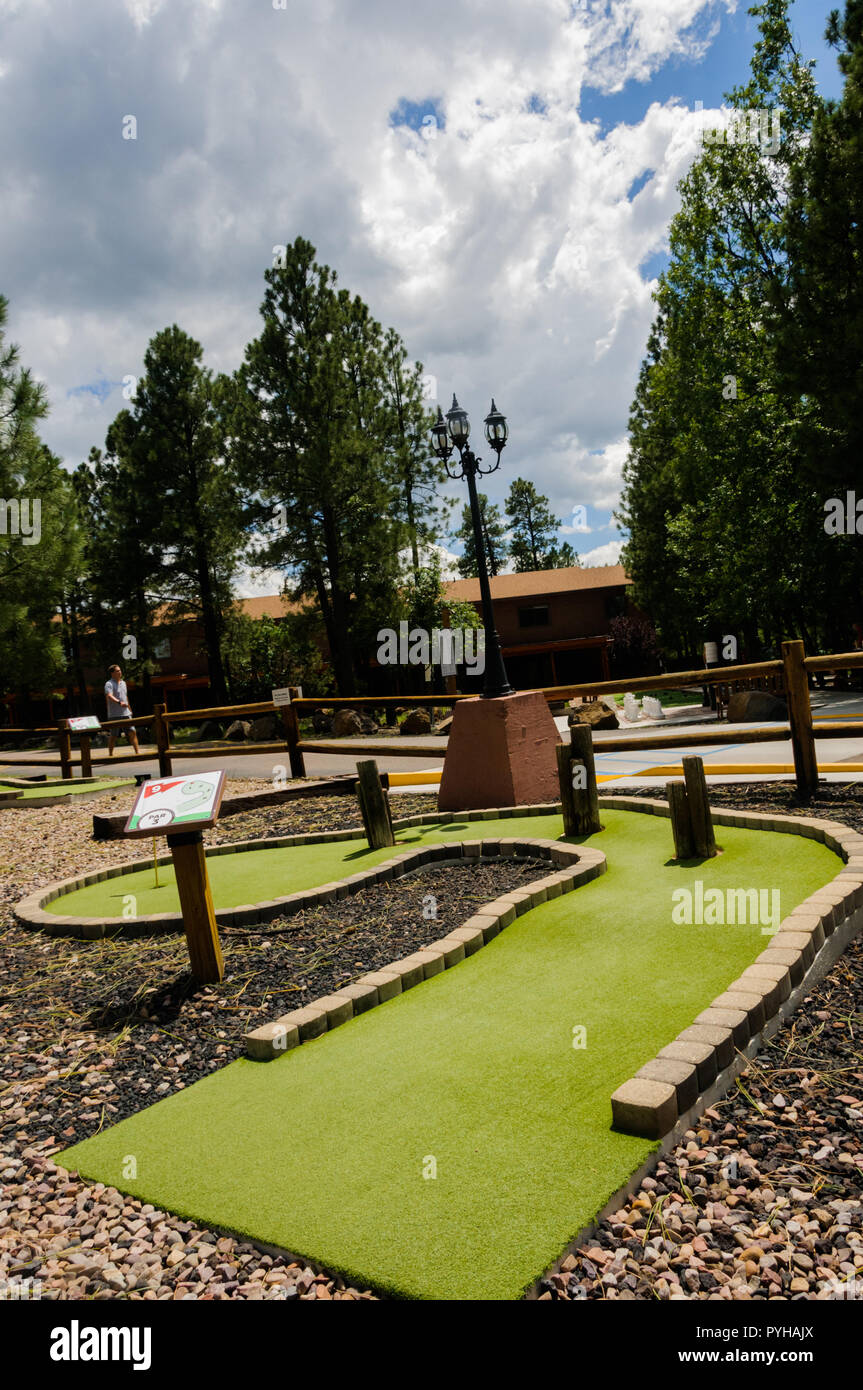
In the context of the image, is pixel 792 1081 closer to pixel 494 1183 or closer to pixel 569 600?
pixel 494 1183

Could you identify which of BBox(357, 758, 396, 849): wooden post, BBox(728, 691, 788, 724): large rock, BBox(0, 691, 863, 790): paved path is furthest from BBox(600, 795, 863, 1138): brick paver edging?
BBox(728, 691, 788, 724): large rock

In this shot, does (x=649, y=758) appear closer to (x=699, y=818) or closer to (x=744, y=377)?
(x=699, y=818)

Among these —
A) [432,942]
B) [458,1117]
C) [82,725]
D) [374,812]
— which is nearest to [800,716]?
[374,812]

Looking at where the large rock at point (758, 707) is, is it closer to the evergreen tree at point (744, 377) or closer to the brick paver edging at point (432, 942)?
the evergreen tree at point (744, 377)

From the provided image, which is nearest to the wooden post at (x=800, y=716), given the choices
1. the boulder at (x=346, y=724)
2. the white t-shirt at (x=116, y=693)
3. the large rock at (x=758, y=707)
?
the large rock at (x=758, y=707)

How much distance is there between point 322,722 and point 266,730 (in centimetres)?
151

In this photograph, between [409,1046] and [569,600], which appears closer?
[409,1046]

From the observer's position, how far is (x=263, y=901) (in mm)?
5332

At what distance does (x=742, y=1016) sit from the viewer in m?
2.94

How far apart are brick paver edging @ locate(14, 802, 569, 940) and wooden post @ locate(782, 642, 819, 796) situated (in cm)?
192

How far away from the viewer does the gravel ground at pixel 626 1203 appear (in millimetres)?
2051

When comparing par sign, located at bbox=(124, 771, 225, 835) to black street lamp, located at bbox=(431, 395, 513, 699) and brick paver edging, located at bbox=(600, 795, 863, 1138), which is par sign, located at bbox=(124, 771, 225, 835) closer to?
brick paver edging, located at bbox=(600, 795, 863, 1138)

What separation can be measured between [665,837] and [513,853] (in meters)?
1.03
